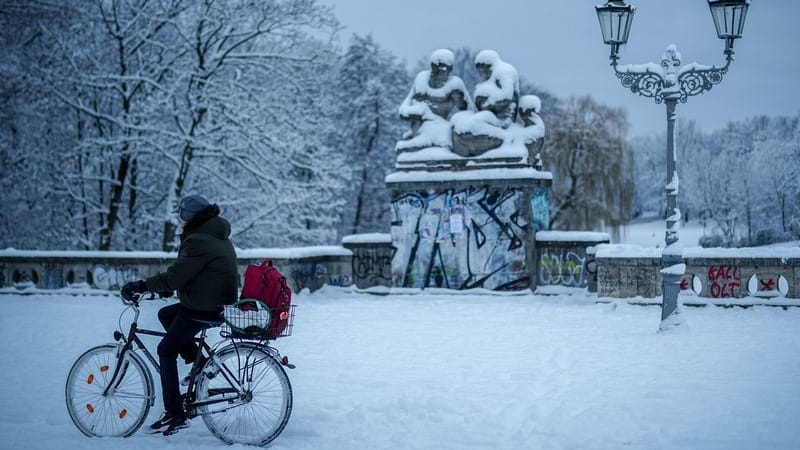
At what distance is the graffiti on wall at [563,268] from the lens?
618 inches

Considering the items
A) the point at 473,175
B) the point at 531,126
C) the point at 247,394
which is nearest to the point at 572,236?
the point at 473,175

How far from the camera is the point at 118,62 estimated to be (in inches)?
908

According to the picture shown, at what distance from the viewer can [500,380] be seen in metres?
7.63

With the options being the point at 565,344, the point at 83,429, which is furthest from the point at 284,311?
the point at 565,344

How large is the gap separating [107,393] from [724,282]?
1051 centimetres

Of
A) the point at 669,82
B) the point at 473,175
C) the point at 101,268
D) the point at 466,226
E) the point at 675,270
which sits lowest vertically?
the point at 101,268

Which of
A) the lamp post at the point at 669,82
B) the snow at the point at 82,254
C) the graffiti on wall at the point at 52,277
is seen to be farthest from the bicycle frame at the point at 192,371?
the graffiti on wall at the point at 52,277

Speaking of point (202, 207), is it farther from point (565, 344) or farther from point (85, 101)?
point (85, 101)

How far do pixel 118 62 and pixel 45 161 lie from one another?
364 centimetres

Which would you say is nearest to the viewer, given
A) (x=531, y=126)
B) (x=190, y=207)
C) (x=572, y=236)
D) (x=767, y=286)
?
(x=190, y=207)

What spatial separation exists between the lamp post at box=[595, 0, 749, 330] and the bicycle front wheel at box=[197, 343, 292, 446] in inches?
Result: 256

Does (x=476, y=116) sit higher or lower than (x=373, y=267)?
higher

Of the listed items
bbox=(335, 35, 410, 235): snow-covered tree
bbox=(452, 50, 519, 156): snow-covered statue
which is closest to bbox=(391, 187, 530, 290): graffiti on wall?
bbox=(452, 50, 519, 156): snow-covered statue

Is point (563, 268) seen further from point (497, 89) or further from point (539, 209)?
point (497, 89)
